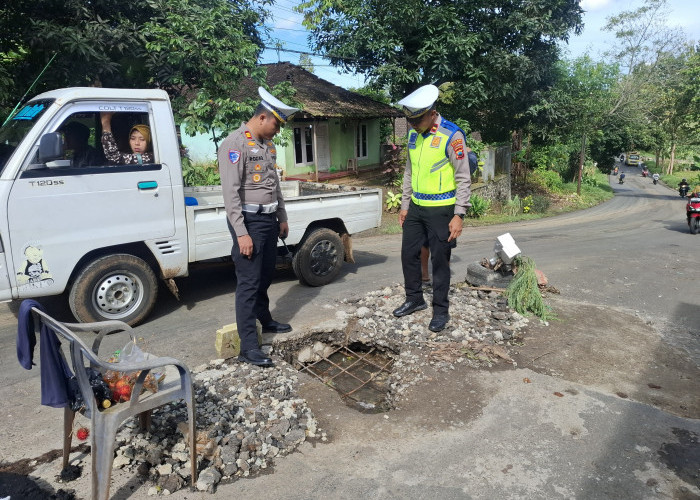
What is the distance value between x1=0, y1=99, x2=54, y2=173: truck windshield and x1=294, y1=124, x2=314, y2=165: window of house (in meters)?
15.8

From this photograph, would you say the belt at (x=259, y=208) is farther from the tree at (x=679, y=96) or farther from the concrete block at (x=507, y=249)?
the tree at (x=679, y=96)

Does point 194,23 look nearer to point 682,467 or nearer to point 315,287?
point 315,287

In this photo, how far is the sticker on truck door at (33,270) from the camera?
4.31 m

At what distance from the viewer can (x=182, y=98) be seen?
31.5 ft

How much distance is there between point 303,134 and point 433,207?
54.9ft

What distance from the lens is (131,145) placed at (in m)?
4.79

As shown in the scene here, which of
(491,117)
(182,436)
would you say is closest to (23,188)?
(182,436)

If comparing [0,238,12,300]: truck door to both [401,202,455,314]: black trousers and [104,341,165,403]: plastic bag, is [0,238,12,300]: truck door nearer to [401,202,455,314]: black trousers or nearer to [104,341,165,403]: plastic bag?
[104,341,165,403]: plastic bag

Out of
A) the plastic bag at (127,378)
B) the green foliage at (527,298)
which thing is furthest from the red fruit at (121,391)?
the green foliage at (527,298)

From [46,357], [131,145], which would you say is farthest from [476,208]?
[46,357]

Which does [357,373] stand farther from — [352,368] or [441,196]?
[441,196]

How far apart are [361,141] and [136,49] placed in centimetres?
1623

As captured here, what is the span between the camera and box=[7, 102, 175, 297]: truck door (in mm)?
4273

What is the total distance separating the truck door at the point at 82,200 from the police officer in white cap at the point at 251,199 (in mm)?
1227
